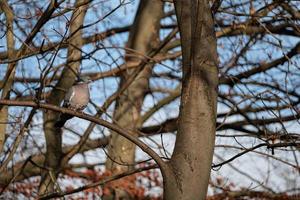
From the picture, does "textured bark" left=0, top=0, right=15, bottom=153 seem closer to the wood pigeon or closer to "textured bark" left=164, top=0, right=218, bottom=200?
the wood pigeon

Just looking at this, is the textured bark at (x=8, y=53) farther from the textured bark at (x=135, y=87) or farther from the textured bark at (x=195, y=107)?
the textured bark at (x=135, y=87)

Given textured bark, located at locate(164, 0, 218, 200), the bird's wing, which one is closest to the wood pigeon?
the bird's wing

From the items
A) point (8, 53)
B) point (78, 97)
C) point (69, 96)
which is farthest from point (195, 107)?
point (69, 96)

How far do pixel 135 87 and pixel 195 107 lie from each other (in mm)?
4805

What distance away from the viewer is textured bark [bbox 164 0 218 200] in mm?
3451

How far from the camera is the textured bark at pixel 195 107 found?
3451 mm

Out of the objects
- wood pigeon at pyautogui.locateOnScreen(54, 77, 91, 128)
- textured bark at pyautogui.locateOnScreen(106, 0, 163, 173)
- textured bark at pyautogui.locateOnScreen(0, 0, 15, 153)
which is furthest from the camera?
textured bark at pyautogui.locateOnScreen(106, 0, 163, 173)

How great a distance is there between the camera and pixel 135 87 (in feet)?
27.5

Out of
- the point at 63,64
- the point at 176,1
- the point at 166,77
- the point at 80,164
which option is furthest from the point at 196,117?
the point at 80,164

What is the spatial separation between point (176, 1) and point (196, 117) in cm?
93

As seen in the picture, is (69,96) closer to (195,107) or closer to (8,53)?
(8,53)

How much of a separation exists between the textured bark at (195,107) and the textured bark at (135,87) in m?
3.86

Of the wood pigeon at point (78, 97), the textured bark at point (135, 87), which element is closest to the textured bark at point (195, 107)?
the wood pigeon at point (78, 97)

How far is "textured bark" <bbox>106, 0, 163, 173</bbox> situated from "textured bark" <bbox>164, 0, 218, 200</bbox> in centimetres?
386
